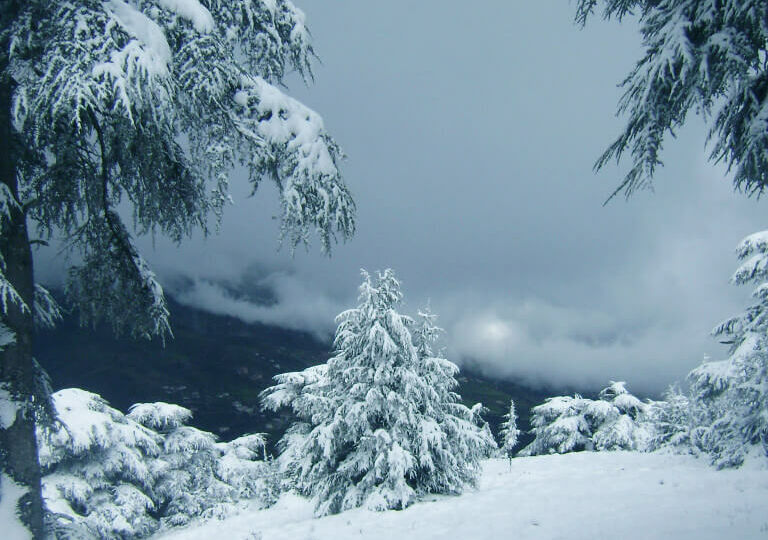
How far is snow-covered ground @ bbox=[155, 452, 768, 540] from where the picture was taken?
7.77 meters

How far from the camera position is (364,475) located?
53.7 feet

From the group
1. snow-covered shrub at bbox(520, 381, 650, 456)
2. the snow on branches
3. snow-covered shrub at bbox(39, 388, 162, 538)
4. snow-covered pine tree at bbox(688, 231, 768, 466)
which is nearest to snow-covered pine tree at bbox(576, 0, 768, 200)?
the snow on branches

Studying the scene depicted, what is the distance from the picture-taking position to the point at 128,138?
399cm

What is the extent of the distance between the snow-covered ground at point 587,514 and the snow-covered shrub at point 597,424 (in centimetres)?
2167

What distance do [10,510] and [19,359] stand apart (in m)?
1.36

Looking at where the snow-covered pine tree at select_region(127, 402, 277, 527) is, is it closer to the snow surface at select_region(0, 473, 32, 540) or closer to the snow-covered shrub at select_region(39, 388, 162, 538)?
the snow-covered shrub at select_region(39, 388, 162, 538)

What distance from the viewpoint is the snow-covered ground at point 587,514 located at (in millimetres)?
7766

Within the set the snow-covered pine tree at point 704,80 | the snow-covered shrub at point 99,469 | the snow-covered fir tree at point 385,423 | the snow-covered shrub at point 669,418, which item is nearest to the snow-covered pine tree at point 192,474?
the snow-covered shrub at point 99,469

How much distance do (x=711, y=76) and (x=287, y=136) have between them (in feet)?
13.2

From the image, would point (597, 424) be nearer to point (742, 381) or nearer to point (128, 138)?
point (742, 381)

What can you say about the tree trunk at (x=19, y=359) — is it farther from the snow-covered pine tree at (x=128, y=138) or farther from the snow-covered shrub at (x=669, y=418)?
the snow-covered shrub at (x=669, y=418)

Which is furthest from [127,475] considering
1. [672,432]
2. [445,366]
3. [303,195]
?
[672,432]

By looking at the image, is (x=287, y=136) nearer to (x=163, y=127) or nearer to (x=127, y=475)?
(x=163, y=127)

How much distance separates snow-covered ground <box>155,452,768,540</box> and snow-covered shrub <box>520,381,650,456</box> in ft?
71.1
